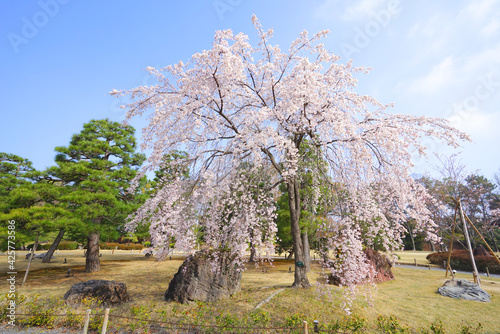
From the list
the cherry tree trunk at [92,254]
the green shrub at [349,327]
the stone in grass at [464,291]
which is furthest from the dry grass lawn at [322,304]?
the cherry tree trunk at [92,254]

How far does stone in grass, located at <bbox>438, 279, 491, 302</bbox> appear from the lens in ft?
34.6

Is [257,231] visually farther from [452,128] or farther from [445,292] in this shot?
[445,292]

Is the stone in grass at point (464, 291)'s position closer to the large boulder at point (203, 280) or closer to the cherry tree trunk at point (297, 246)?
the cherry tree trunk at point (297, 246)

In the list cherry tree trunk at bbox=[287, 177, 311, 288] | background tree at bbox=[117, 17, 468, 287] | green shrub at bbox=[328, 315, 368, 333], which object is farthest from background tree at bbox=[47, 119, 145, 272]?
green shrub at bbox=[328, 315, 368, 333]

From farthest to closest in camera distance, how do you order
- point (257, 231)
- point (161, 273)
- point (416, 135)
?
point (161, 273) < point (257, 231) < point (416, 135)

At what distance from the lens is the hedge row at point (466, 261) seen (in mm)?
18188

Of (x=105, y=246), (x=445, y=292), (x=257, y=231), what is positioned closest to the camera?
(x=257, y=231)

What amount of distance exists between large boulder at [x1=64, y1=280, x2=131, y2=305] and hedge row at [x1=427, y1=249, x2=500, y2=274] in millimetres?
24558

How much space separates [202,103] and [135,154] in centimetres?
1160

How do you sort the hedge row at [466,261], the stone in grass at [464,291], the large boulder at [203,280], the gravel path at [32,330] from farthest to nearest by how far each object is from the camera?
the hedge row at [466,261] → the stone in grass at [464,291] → the large boulder at [203,280] → the gravel path at [32,330]

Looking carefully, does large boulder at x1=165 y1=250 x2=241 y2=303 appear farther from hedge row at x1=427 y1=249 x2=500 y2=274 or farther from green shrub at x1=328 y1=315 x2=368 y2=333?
hedge row at x1=427 y1=249 x2=500 y2=274

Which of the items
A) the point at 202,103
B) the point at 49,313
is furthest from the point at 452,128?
the point at 49,313

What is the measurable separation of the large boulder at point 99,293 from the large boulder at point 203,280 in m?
1.87

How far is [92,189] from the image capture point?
47.3 feet
